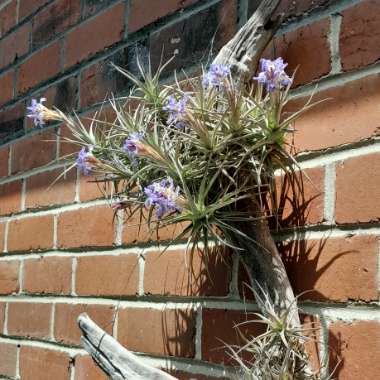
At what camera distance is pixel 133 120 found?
88cm

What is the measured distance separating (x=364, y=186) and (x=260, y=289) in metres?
0.17

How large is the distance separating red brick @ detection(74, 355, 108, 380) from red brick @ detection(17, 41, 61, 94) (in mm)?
600

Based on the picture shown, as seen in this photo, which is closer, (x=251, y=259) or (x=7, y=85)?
(x=251, y=259)

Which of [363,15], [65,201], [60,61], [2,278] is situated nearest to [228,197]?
[363,15]

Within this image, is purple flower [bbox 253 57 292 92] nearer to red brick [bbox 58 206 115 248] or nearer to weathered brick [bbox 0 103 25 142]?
red brick [bbox 58 206 115 248]

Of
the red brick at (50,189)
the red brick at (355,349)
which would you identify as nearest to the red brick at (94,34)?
the red brick at (50,189)

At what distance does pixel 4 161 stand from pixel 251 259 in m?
0.96

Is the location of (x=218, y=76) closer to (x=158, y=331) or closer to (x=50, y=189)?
(x=158, y=331)

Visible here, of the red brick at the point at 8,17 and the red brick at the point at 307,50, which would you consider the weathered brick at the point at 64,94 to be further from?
the red brick at the point at 307,50

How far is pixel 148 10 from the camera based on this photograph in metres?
1.21

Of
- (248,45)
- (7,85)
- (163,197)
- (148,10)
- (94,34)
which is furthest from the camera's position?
(7,85)

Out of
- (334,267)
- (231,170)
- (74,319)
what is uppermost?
(231,170)

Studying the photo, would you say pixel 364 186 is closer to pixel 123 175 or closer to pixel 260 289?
pixel 260 289

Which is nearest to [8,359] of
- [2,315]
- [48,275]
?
[2,315]
